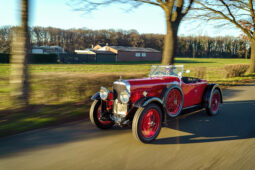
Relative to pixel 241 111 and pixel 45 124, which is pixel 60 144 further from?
pixel 241 111

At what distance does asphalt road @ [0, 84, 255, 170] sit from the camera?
3.01 meters

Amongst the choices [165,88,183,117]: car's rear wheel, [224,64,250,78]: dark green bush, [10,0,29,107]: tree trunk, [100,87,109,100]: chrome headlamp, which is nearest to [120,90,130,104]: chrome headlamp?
[100,87,109,100]: chrome headlamp

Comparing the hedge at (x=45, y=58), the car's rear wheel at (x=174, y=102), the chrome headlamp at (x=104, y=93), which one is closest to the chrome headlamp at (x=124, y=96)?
the chrome headlamp at (x=104, y=93)

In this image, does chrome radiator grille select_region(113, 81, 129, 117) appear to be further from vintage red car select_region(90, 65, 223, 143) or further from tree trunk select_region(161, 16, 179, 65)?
tree trunk select_region(161, 16, 179, 65)

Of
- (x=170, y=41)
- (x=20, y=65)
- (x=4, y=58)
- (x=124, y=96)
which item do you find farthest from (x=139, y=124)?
(x=4, y=58)

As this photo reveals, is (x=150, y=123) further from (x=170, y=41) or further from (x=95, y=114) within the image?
(x=170, y=41)

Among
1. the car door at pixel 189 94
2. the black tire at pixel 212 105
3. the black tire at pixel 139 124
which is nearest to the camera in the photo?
the black tire at pixel 139 124

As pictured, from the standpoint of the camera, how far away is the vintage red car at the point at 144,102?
152 inches

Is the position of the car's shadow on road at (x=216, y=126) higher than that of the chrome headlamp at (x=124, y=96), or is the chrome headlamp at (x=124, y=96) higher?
the chrome headlamp at (x=124, y=96)

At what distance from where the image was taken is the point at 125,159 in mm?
3164

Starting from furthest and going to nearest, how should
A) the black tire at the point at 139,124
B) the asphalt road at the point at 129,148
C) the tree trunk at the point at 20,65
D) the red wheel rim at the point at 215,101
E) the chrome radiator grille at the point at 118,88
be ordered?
1. the red wheel rim at the point at 215,101
2. the tree trunk at the point at 20,65
3. the chrome radiator grille at the point at 118,88
4. the black tire at the point at 139,124
5. the asphalt road at the point at 129,148

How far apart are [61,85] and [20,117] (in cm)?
262

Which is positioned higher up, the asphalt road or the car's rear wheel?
the car's rear wheel

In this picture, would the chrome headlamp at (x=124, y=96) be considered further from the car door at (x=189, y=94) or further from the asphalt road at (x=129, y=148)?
the car door at (x=189, y=94)
